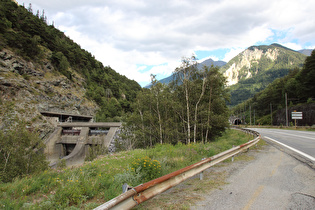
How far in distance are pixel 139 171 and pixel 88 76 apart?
112 m

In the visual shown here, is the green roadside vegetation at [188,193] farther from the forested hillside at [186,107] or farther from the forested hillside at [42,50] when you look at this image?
the forested hillside at [42,50]

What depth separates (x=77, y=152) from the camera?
39.6m

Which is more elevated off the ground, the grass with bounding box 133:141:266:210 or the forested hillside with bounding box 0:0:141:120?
the forested hillside with bounding box 0:0:141:120

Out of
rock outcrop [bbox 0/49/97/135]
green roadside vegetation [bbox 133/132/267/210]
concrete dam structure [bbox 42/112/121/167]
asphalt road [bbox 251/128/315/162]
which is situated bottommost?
Answer: concrete dam structure [bbox 42/112/121/167]

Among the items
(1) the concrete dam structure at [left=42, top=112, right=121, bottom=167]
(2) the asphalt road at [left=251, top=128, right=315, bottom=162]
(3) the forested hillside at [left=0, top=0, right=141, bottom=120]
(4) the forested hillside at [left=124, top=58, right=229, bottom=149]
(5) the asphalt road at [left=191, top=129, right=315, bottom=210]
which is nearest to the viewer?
(5) the asphalt road at [left=191, top=129, right=315, bottom=210]

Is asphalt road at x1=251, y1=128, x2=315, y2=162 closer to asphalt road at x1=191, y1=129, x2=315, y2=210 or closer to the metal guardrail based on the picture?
asphalt road at x1=191, y1=129, x2=315, y2=210

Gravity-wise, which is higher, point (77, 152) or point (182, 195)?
point (182, 195)

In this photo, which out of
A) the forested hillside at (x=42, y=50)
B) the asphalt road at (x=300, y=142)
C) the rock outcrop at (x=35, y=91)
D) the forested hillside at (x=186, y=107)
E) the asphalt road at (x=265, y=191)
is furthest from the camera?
the forested hillside at (x=42, y=50)

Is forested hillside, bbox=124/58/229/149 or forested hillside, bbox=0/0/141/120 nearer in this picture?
forested hillside, bbox=124/58/229/149

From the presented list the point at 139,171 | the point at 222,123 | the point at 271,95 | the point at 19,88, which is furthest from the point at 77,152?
the point at 271,95

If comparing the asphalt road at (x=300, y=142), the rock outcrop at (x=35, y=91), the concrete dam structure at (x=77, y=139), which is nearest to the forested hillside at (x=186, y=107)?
the asphalt road at (x=300, y=142)

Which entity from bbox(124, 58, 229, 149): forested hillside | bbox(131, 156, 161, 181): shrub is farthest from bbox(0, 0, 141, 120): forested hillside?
bbox(131, 156, 161, 181): shrub

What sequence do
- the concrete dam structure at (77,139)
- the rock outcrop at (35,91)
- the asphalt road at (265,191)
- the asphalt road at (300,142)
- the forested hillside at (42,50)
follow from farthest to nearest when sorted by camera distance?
the forested hillside at (42,50)
the rock outcrop at (35,91)
the concrete dam structure at (77,139)
the asphalt road at (300,142)
the asphalt road at (265,191)

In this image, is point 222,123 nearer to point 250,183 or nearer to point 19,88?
point 250,183
